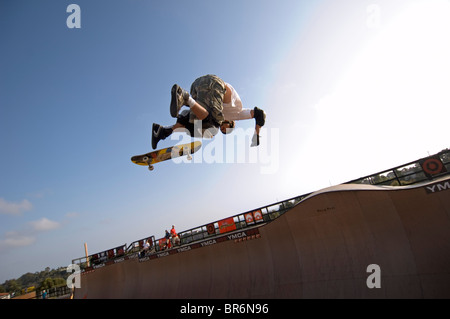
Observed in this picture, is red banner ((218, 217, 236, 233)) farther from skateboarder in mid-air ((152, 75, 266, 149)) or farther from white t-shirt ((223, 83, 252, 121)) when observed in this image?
skateboarder in mid-air ((152, 75, 266, 149))

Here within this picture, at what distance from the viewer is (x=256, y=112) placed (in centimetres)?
497

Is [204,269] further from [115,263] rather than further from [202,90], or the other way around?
[202,90]

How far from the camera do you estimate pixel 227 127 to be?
4809 mm

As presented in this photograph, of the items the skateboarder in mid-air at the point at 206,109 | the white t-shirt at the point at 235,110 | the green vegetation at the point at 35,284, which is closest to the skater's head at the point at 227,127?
the skateboarder in mid-air at the point at 206,109

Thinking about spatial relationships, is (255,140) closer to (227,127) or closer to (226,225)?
(227,127)

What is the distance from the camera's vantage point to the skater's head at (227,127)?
15.4ft

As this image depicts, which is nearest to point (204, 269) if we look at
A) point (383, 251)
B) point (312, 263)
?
point (312, 263)

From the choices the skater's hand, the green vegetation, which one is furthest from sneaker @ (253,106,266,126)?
the green vegetation

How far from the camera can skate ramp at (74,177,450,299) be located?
5.37 m

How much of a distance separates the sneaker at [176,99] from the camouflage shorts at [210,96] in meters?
0.50

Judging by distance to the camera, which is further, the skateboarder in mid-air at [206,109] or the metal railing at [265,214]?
the metal railing at [265,214]

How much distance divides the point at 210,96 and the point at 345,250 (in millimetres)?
6307

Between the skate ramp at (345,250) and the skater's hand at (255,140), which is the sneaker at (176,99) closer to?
the skater's hand at (255,140)
